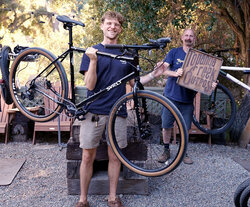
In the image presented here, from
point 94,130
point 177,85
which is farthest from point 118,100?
point 177,85

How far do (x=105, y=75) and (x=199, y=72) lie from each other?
1.21 metres

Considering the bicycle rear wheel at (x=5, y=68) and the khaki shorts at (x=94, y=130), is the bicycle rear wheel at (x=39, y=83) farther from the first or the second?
the khaki shorts at (x=94, y=130)

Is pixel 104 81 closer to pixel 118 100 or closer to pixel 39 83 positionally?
pixel 118 100

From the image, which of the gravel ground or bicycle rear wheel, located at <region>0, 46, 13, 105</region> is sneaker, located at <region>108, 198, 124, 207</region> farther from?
bicycle rear wheel, located at <region>0, 46, 13, 105</region>

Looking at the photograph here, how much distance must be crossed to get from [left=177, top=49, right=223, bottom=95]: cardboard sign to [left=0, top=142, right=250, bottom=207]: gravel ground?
52.4 inches

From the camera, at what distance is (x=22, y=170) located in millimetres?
4359

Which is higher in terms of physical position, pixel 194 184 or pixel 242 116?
pixel 242 116

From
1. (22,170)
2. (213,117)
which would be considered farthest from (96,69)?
(213,117)

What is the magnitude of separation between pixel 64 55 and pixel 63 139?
365 centimetres

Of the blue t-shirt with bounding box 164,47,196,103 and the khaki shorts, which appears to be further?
the blue t-shirt with bounding box 164,47,196,103

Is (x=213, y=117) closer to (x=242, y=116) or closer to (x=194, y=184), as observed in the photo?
(x=242, y=116)

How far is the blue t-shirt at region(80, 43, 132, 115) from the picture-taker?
2.72 metres

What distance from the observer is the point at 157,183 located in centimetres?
384

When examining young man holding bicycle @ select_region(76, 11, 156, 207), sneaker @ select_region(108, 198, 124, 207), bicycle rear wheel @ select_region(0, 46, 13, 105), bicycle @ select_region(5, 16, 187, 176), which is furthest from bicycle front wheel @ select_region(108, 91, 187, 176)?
bicycle rear wheel @ select_region(0, 46, 13, 105)
